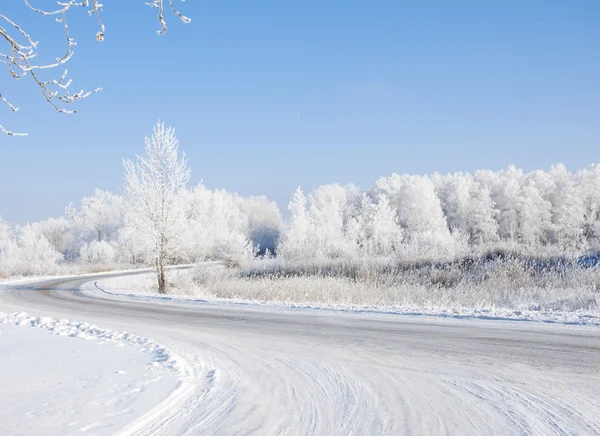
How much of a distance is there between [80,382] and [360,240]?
56746mm

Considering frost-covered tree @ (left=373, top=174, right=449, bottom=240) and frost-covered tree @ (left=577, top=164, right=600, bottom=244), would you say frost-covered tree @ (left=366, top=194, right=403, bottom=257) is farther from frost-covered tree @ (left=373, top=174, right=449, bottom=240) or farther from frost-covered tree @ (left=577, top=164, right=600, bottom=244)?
frost-covered tree @ (left=577, top=164, right=600, bottom=244)

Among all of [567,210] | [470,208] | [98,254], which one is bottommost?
[98,254]

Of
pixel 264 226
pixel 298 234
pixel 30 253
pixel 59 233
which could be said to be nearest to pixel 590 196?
pixel 298 234

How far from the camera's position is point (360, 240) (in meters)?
61.2

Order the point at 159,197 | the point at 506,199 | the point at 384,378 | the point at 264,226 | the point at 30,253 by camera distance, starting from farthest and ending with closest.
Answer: the point at 264,226 < the point at 506,199 < the point at 30,253 < the point at 159,197 < the point at 384,378

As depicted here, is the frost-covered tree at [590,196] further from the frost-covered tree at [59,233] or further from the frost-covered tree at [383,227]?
the frost-covered tree at [59,233]

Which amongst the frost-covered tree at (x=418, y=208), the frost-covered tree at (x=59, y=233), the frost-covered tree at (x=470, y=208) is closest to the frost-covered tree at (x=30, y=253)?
the frost-covered tree at (x=59, y=233)

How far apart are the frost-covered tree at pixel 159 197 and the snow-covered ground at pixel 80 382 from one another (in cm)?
1485

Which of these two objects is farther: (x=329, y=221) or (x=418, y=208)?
(x=329, y=221)

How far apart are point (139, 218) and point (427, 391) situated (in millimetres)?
21200

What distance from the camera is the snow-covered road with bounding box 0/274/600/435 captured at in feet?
13.4

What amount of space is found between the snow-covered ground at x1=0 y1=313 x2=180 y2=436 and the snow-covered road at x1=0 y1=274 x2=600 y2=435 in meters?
0.34

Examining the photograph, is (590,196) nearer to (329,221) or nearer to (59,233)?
(329,221)

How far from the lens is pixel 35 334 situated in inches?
367
